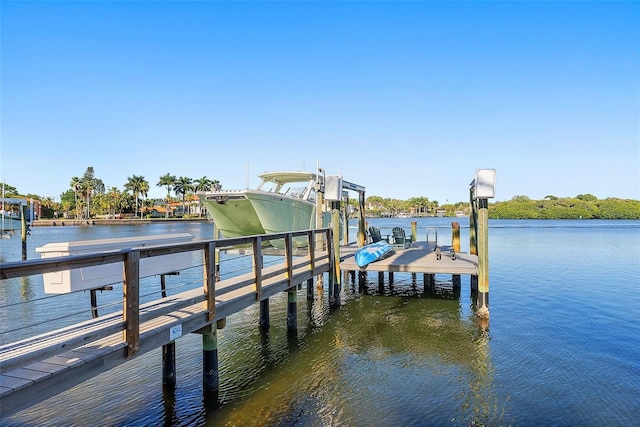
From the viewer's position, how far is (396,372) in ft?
24.7

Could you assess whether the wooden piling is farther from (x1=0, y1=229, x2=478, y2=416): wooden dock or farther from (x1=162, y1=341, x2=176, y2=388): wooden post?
(x1=162, y1=341, x2=176, y2=388): wooden post

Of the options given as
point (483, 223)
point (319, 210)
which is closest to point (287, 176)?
point (319, 210)

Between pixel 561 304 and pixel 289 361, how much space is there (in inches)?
383

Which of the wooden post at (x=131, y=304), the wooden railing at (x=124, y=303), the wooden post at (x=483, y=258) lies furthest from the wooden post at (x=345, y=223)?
the wooden post at (x=131, y=304)

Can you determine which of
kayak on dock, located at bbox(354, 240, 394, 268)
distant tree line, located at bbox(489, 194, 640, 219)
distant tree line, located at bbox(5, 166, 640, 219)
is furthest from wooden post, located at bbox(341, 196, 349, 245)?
distant tree line, located at bbox(489, 194, 640, 219)

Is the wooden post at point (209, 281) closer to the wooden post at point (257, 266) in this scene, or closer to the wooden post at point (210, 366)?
the wooden post at point (210, 366)

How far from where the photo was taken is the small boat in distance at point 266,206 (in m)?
16.8

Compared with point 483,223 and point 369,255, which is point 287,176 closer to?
point 369,255

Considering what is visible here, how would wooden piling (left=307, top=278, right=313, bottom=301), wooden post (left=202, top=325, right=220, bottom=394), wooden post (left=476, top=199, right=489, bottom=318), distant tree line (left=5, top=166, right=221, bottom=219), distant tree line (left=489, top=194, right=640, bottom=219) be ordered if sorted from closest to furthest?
wooden post (left=202, top=325, right=220, bottom=394) < wooden post (left=476, top=199, right=489, bottom=318) < wooden piling (left=307, top=278, right=313, bottom=301) < distant tree line (left=5, top=166, right=221, bottom=219) < distant tree line (left=489, top=194, right=640, bottom=219)

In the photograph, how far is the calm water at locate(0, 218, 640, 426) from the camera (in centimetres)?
600

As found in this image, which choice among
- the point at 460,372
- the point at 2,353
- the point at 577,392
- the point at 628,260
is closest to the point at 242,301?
the point at 2,353

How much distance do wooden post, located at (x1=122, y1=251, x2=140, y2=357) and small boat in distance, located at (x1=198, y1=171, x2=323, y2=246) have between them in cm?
1178

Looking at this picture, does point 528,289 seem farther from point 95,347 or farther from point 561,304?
point 95,347

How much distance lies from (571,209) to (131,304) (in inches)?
5239
